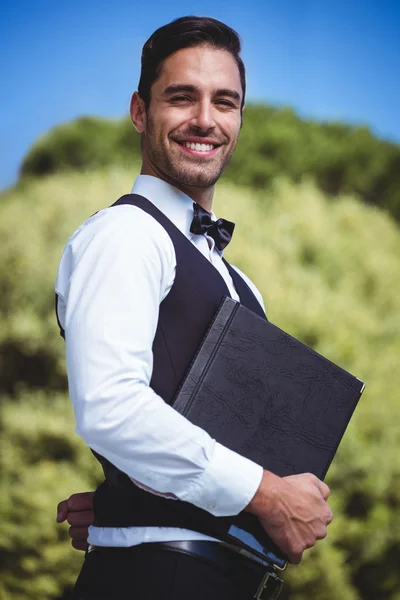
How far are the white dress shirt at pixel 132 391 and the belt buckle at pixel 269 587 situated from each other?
6.0 inches

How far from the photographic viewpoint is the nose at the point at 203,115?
1.30 metres

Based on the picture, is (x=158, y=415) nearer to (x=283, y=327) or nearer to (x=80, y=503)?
(x=80, y=503)

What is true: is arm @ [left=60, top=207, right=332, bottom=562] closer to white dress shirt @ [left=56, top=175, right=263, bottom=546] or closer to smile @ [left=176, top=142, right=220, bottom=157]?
white dress shirt @ [left=56, top=175, right=263, bottom=546]

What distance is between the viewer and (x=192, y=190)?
1394mm

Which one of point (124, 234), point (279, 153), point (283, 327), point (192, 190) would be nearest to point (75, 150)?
point (279, 153)

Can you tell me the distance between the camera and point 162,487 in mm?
1010

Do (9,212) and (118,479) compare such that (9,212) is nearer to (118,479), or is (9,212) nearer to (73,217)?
(73,217)

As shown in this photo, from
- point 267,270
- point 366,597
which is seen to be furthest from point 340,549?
point 267,270

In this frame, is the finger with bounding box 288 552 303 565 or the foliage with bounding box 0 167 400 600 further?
the foliage with bounding box 0 167 400 600

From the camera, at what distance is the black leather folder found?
1.12m

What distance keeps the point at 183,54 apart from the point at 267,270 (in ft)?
10.5

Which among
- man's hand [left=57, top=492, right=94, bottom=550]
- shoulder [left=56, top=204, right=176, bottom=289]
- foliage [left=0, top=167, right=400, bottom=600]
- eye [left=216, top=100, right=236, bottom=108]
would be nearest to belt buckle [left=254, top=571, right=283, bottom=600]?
man's hand [left=57, top=492, right=94, bottom=550]

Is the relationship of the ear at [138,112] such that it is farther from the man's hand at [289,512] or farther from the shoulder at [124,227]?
the man's hand at [289,512]

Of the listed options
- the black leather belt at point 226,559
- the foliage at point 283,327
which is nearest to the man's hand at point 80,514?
the black leather belt at point 226,559
